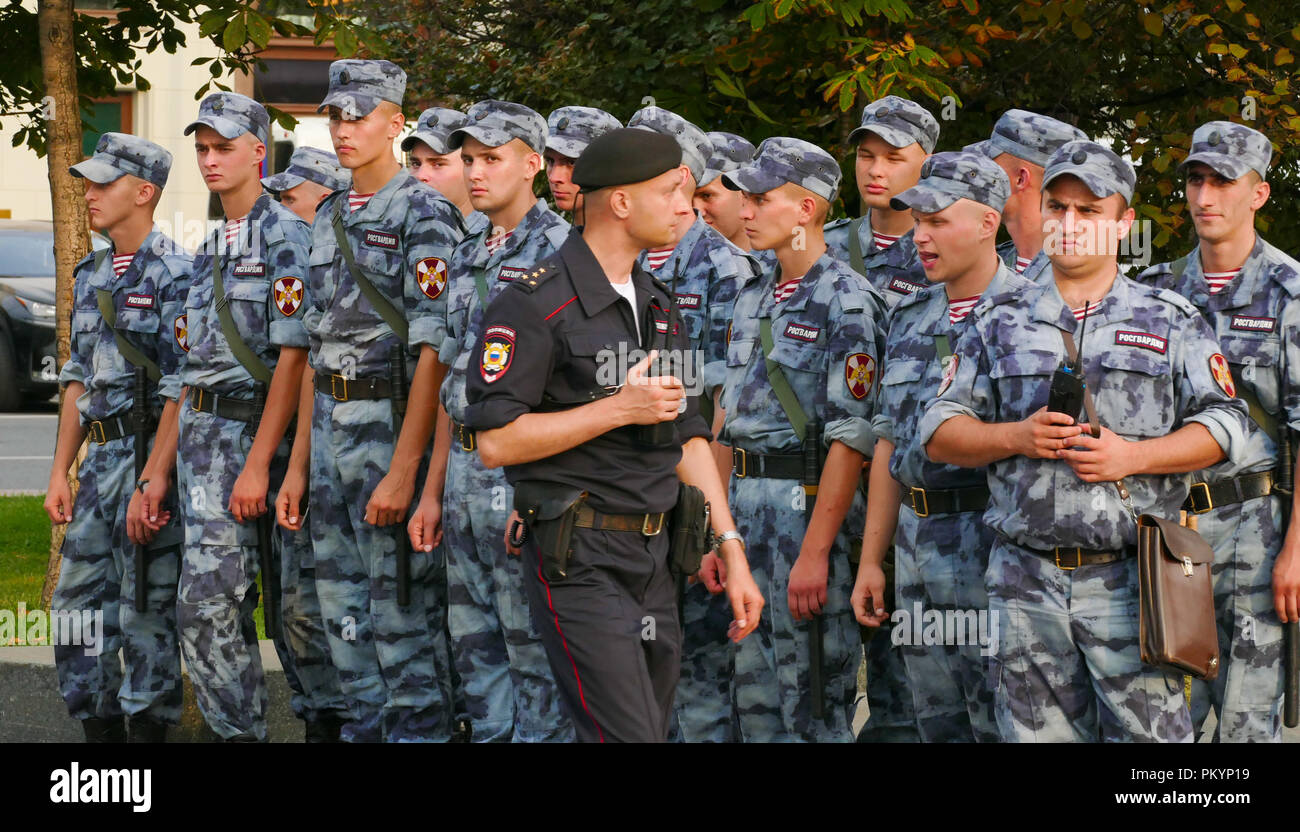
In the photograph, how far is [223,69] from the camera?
31.4 feet

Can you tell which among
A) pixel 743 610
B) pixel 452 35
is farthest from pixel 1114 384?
pixel 452 35

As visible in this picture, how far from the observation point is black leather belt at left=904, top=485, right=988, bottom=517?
207 inches

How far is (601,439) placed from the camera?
4383 mm

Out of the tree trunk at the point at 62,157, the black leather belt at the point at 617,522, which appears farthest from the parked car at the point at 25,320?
the black leather belt at the point at 617,522

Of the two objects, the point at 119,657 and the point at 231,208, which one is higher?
the point at 231,208

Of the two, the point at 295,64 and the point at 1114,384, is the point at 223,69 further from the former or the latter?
the point at 295,64

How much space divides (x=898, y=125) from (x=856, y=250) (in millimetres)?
475

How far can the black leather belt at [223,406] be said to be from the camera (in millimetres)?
6645

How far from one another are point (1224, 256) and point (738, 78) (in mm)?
3685

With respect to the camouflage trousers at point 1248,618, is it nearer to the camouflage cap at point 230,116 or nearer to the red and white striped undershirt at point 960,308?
the red and white striped undershirt at point 960,308

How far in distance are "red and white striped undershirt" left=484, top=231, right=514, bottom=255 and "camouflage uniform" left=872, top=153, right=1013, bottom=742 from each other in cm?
142

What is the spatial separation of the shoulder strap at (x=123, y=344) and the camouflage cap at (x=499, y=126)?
64.6 inches

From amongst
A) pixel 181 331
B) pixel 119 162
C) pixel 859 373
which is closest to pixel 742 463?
pixel 859 373

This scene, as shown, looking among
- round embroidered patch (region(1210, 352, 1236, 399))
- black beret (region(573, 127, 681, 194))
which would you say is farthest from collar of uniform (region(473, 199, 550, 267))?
round embroidered patch (region(1210, 352, 1236, 399))
